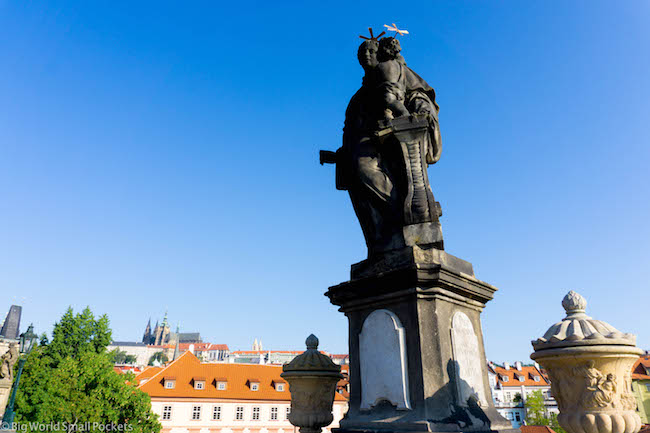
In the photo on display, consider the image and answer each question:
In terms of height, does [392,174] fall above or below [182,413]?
above

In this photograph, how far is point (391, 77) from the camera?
5055 millimetres

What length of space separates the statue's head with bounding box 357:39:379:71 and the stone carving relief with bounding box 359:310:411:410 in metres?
3.21

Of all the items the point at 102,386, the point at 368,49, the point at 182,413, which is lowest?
the point at 182,413

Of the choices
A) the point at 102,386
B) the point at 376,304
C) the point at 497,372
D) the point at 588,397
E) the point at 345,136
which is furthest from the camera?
the point at 497,372

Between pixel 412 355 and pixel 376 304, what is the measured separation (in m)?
0.63

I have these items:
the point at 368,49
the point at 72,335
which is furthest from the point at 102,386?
the point at 368,49

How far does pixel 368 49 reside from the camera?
545cm

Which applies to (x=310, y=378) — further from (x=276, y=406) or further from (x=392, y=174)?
(x=276, y=406)

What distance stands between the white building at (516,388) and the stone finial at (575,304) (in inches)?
2110

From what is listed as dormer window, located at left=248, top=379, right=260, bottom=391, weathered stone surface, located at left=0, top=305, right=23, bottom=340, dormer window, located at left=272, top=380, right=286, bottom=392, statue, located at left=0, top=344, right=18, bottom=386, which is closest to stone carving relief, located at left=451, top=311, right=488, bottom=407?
statue, located at left=0, top=344, right=18, bottom=386

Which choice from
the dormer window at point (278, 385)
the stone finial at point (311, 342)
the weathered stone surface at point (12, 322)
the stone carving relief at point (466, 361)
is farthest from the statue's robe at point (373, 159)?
the weathered stone surface at point (12, 322)

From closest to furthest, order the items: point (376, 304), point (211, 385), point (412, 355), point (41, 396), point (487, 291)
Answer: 1. point (412, 355)
2. point (376, 304)
3. point (487, 291)
4. point (41, 396)
5. point (211, 385)

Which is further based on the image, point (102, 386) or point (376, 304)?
point (102, 386)

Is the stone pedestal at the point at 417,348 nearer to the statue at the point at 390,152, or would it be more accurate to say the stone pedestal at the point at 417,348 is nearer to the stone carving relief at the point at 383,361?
the stone carving relief at the point at 383,361
